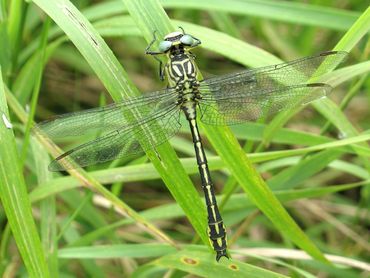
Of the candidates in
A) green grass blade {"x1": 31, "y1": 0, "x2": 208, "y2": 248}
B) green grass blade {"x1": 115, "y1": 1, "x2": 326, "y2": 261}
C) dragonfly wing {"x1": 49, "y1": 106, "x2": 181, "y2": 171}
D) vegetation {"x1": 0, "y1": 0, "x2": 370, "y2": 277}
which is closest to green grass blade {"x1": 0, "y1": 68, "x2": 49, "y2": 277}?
vegetation {"x1": 0, "y1": 0, "x2": 370, "y2": 277}

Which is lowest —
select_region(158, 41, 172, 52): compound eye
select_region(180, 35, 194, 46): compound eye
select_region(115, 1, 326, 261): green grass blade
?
select_region(115, 1, 326, 261): green grass blade

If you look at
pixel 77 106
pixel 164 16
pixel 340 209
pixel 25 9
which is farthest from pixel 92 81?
pixel 164 16

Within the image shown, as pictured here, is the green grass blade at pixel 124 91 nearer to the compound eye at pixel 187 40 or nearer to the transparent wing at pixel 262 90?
the transparent wing at pixel 262 90

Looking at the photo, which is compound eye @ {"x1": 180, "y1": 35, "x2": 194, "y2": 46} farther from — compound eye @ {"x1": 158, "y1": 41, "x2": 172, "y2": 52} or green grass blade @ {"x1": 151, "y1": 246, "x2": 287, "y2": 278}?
green grass blade @ {"x1": 151, "y1": 246, "x2": 287, "y2": 278}

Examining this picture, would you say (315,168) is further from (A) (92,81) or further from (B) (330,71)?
(A) (92,81)

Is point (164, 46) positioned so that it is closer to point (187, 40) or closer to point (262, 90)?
point (187, 40)

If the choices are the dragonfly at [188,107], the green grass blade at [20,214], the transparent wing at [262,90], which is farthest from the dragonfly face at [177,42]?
the green grass blade at [20,214]
